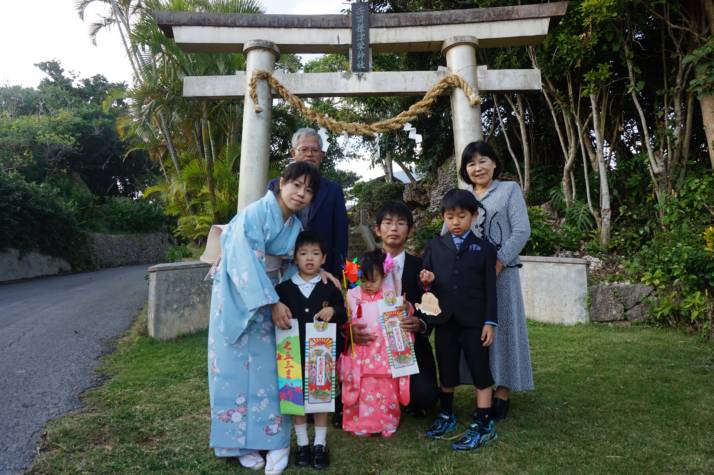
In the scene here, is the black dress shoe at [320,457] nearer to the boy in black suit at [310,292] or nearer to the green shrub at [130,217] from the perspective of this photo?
the boy in black suit at [310,292]

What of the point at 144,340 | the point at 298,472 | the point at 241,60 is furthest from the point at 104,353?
the point at 241,60

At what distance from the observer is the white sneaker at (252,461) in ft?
8.11

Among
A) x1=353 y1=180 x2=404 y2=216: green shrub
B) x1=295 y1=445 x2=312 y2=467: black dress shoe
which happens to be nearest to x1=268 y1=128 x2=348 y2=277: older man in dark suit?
x1=295 y1=445 x2=312 y2=467: black dress shoe

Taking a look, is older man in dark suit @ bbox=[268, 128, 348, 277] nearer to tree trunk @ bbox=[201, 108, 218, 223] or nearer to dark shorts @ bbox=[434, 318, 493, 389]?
dark shorts @ bbox=[434, 318, 493, 389]

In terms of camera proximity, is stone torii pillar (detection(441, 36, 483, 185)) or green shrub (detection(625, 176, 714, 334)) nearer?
green shrub (detection(625, 176, 714, 334))

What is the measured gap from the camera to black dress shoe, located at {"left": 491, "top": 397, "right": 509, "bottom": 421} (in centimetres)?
304

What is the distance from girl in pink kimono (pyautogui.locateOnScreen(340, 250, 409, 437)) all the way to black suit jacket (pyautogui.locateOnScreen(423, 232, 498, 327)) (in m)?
0.37

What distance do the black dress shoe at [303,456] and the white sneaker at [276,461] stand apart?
0.06 metres

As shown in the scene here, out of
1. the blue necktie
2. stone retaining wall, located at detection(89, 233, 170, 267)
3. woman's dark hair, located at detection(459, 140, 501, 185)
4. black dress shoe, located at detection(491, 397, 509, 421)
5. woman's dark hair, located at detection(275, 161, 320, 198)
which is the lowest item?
black dress shoe, located at detection(491, 397, 509, 421)

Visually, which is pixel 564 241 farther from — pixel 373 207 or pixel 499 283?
pixel 373 207

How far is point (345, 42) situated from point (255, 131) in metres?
1.52

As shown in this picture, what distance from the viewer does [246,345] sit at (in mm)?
2559

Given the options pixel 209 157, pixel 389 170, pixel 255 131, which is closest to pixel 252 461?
pixel 255 131

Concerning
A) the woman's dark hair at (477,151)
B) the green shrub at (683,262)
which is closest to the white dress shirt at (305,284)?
the woman's dark hair at (477,151)
